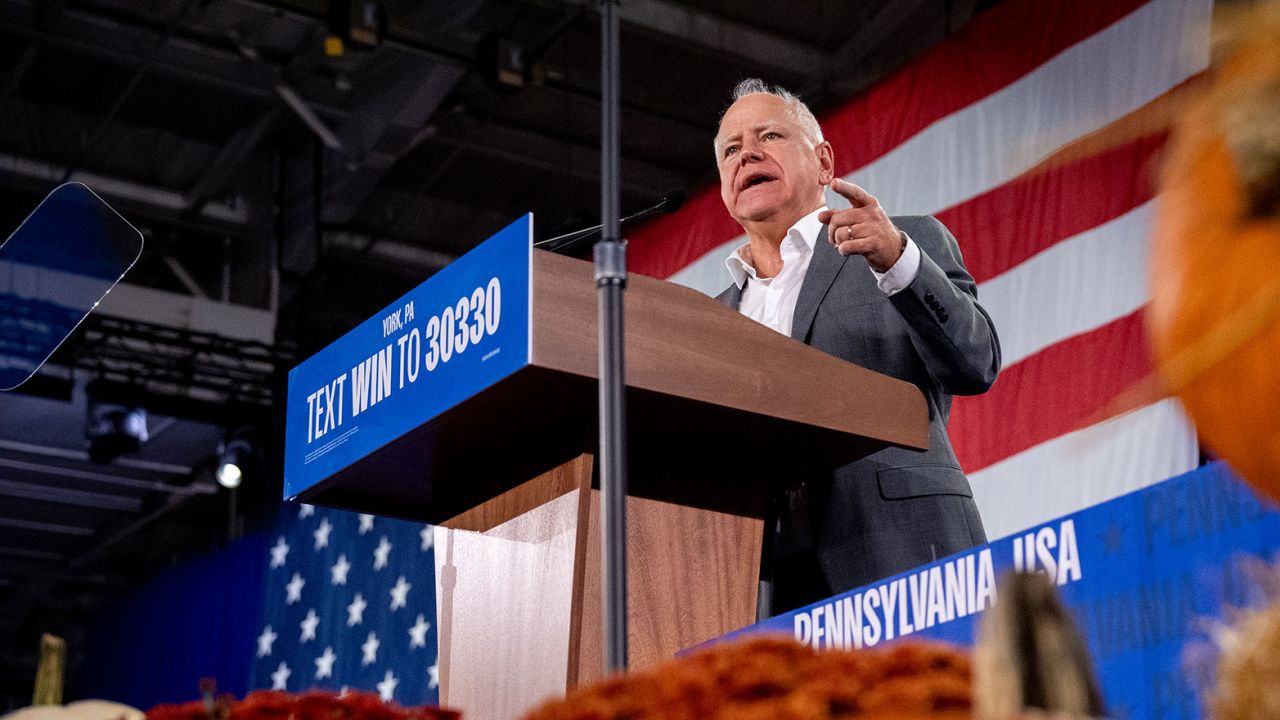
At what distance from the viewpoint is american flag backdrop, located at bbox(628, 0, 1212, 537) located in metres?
3.89

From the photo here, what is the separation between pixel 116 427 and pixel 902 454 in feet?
23.1

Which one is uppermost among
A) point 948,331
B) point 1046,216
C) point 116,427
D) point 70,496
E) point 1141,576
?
point 70,496

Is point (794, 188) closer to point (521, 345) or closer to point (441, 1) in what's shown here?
point (521, 345)

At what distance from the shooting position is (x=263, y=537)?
917cm

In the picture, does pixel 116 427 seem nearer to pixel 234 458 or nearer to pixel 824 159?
pixel 234 458

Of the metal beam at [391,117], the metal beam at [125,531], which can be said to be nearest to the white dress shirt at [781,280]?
the metal beam at [391,117]

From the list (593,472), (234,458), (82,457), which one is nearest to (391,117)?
(234,458)

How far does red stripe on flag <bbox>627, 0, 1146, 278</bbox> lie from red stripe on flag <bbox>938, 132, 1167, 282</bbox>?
1.20 ft

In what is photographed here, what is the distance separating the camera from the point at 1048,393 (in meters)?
4.13

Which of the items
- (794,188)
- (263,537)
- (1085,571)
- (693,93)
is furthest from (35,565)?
(1085,571)

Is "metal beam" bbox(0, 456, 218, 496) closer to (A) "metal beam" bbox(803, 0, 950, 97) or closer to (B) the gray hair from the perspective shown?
(A) "metal beam" bbox(803, 0, 950, 97)

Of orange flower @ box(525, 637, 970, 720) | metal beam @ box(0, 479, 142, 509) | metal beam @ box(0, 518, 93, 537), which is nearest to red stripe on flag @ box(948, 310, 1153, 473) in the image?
orange flower @ box(525, 637, 970, 720)

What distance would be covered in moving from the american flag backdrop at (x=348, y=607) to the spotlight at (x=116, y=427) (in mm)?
965

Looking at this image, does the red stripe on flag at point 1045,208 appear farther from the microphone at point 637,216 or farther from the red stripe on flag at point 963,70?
the microphone at point 637,216
